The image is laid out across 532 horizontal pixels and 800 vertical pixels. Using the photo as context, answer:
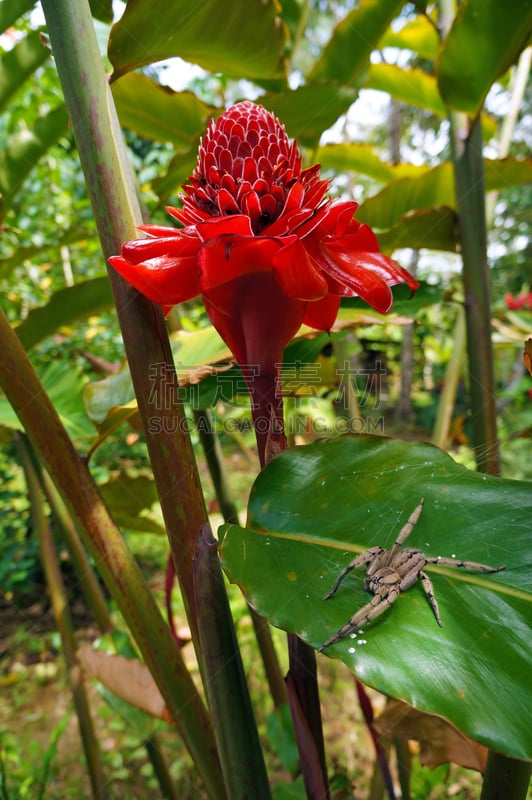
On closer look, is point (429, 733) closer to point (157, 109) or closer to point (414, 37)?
point (157, 109)

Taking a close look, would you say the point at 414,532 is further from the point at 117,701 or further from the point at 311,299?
the point at 117,701

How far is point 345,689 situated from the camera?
137 cm

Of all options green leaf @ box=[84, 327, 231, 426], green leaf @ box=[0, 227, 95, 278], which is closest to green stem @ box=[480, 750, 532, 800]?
green leaf @ box=[84, 327, 231, 426]

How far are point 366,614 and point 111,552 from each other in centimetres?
19

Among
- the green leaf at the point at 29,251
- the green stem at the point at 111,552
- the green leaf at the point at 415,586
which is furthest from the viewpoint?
the green leaf at the point at 29,251

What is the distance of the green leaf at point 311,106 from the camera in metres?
0.67

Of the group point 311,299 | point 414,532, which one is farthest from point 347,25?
point 414,532

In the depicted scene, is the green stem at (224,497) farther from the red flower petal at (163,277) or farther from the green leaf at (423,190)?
the green leaf at (423,190)

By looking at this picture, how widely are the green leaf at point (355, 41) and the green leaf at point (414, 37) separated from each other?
213mm

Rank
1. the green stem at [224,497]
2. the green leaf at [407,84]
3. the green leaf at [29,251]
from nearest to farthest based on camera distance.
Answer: the green stem at [224,497] → the green leaf at [29,251] → the green leaf at [407,84]

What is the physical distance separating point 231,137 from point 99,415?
288 mm

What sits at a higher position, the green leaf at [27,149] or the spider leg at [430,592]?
the green leaf at [27,149]

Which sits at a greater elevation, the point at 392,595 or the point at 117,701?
the point at 392,595

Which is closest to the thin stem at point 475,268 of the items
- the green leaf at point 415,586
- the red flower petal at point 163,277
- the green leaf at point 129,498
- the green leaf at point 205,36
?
the green leaf at point 205,36
